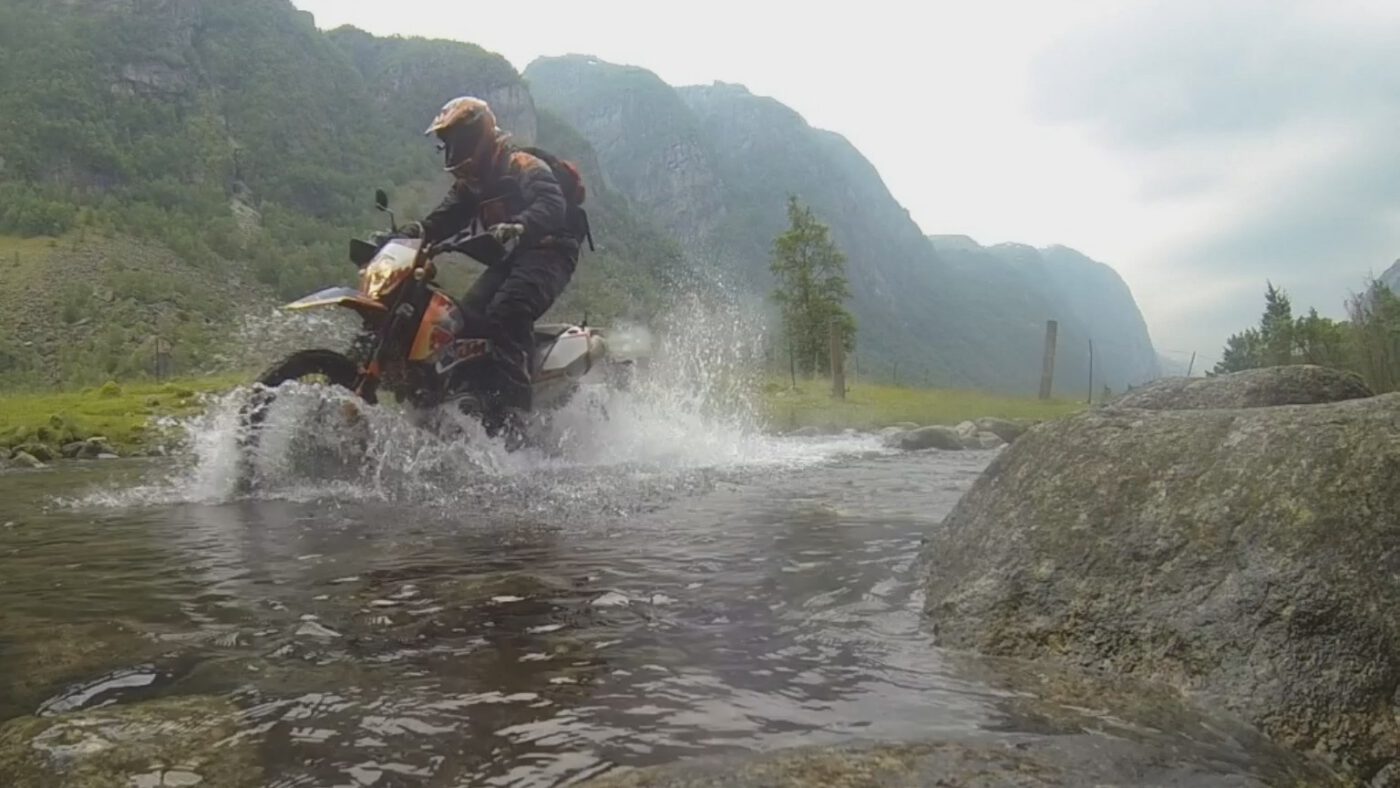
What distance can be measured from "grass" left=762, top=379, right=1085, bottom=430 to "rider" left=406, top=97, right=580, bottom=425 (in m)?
10.7

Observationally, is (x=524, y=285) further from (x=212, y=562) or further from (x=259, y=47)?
(x=259, y=47)

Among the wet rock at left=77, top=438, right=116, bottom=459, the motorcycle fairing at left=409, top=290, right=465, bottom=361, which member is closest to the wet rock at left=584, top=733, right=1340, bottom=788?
the motorcycle fairing at left=409, top=290, right=465, bottom=361

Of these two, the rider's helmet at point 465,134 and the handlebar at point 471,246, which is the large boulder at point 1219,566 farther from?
the rider's helmet at point 465,134

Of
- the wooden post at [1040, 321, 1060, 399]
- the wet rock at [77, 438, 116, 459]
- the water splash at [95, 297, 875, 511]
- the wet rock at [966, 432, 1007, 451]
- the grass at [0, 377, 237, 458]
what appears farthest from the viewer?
the wooden post at [1040, 321, 1060, 399]

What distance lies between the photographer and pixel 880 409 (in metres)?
23.8

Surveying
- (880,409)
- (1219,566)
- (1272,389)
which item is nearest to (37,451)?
(1272,389)

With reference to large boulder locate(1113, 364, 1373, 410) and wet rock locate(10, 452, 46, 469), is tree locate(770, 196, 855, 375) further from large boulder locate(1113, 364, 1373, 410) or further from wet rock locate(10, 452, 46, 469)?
large boulder locate(1113, 364, 1373, 410)

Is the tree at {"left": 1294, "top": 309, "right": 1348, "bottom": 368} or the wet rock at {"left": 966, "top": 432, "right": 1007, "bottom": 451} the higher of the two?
Result: the tree at {"left": 1294, "top": 309, "right": 1348, "bottom": 368}

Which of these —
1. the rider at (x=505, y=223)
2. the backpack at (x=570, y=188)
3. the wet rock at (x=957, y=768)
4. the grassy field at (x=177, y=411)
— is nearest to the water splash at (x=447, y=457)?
the rider at (x=505, y=223)

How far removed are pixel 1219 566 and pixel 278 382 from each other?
7.80m

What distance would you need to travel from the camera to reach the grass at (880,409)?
21.1 meters

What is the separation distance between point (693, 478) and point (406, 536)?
3817 mm

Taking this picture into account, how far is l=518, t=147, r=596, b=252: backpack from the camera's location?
1019cm

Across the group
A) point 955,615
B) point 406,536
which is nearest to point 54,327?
point 406,536
